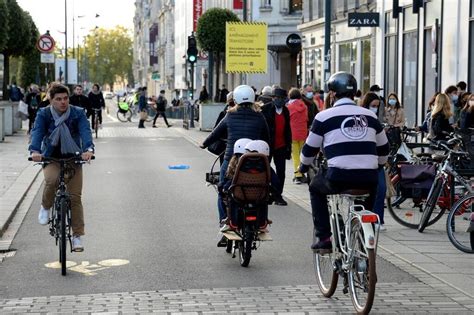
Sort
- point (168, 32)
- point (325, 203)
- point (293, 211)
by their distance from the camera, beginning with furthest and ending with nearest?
point (168, 32) < point (293, 211) < point (325, 203)

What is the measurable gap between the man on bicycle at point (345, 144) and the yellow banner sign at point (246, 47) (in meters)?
30.3

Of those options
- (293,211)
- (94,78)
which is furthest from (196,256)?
(94,78)

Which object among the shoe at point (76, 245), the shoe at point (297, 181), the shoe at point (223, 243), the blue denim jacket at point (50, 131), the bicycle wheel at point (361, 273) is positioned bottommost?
the shoe at point (297, 181)

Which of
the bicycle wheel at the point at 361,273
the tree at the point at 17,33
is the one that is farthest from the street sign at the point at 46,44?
the bicycle wheel at the point at 361,273

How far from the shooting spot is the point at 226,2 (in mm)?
69250

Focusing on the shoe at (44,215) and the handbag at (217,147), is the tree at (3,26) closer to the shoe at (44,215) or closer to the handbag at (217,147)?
the handbag at (217,147)

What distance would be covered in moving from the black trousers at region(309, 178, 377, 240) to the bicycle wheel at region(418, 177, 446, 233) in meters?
4.02

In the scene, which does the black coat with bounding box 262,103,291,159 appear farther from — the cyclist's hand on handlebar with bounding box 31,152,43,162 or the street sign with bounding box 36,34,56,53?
the street sign with bounding box 36,34,56,53

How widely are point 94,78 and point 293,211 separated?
172507 millimetres

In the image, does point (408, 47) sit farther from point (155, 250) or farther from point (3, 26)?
point (155, 250)

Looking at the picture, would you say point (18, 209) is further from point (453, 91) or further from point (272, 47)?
point (272, 47)

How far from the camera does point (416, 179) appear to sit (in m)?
12.8

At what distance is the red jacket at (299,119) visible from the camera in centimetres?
1938

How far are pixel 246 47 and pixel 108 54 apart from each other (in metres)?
148
